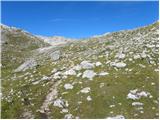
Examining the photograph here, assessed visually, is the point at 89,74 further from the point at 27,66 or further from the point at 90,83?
the point at 27,66

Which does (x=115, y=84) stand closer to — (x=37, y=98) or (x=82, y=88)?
(x=82, y=88)

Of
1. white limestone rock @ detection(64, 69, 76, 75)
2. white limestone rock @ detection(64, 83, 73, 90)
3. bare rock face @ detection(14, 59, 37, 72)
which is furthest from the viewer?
bare rock face @ detection(14, 59, 37, 72)

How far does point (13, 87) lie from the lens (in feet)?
140

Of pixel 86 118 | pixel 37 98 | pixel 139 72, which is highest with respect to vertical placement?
pixel 139 72

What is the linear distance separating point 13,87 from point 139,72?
47.8 ft

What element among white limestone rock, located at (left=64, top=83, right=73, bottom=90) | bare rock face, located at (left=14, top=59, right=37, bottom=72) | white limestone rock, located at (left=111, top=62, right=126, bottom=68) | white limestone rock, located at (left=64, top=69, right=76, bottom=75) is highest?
bare rock face, located at (left=14, top=59, right=37, bottom=72)

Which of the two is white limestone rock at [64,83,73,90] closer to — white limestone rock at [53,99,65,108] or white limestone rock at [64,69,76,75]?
white limestone rock at [53,99,65,108]

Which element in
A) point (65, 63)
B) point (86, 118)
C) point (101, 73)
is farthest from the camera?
point (65, 63)

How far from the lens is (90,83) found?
3928cm

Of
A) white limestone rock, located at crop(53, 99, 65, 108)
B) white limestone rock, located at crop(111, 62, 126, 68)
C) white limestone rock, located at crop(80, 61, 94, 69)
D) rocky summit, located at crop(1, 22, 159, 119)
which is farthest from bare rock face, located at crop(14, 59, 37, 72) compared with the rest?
white limestone rock, located at crop(53, 99, 65, 108)

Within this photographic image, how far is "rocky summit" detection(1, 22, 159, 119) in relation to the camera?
34406 mm

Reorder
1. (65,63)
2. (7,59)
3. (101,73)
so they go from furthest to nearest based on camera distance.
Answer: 1. (7,59)
2. (65,63)
3. (101,73)

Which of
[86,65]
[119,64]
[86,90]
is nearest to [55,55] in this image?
[86,65]

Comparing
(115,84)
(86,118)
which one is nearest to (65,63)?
Result: (115,84)
